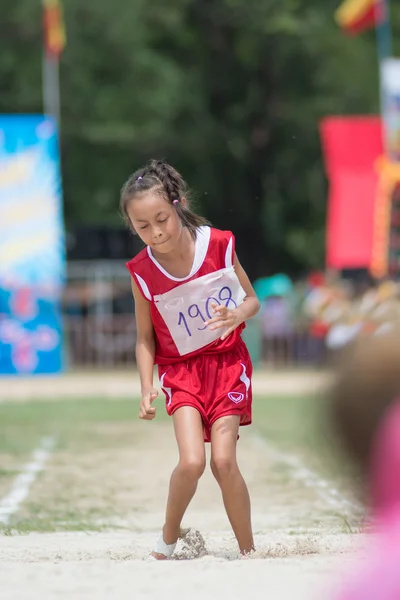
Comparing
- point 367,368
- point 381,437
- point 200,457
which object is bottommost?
point 200,457

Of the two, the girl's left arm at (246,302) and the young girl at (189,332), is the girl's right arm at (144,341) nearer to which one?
the young girl at (189,332)

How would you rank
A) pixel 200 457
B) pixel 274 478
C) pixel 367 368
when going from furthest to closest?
pixel 274 478 < pixel 200 457 < pixel 367 368

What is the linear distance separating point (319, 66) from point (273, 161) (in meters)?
3.19

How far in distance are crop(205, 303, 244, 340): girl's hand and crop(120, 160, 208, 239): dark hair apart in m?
0.42

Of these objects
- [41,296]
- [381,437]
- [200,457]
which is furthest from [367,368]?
[41,296]

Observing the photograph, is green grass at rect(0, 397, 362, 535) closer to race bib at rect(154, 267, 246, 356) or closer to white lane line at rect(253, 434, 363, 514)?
white lane line at rect(253, 434, 363, 514)

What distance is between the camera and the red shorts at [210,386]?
492 cm

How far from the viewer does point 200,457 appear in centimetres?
478

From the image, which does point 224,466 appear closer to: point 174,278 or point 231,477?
point 231,477

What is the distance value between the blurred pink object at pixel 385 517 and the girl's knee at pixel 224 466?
258 cm

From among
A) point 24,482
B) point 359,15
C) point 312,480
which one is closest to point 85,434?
point 24,482

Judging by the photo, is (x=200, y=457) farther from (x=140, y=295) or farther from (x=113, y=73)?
(x=113, y=73)

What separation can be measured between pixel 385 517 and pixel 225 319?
114 inches

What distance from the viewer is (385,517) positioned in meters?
1.96
